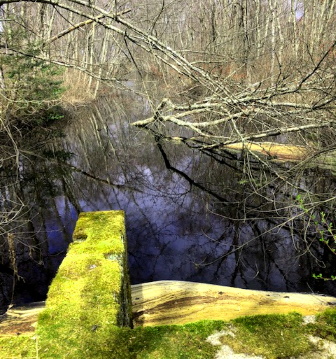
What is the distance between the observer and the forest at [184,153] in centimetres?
351

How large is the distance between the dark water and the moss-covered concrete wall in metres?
2.17

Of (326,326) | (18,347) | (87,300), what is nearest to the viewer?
(18,347)

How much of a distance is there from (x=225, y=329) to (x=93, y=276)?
4.31 ft

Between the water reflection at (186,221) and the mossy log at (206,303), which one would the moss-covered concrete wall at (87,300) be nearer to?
the mossy log at (206,303)

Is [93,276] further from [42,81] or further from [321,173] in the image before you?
[42,81]

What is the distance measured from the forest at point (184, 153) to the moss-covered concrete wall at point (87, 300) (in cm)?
143

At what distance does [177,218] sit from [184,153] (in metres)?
4.78

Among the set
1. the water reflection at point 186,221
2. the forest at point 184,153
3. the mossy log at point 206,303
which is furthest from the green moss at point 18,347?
the water reflection at point 186,221

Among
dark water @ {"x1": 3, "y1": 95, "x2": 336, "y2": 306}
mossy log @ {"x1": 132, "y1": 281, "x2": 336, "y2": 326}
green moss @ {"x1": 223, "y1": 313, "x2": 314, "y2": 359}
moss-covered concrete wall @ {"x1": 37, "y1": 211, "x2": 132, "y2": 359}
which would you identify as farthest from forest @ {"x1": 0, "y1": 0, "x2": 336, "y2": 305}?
moss-covered concrete wall @ {"x1": 37, "y1": 211, "x2": 132, "y2": 359}

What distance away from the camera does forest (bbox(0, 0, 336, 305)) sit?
138 inches

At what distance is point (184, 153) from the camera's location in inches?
480

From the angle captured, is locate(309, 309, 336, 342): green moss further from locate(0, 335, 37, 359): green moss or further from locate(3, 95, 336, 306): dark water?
locate(0, 335, 37, 359): green moss

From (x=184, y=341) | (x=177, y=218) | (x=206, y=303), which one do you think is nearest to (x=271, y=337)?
(x=184, y=341)

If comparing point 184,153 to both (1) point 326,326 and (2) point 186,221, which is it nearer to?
(2) point 186,221
